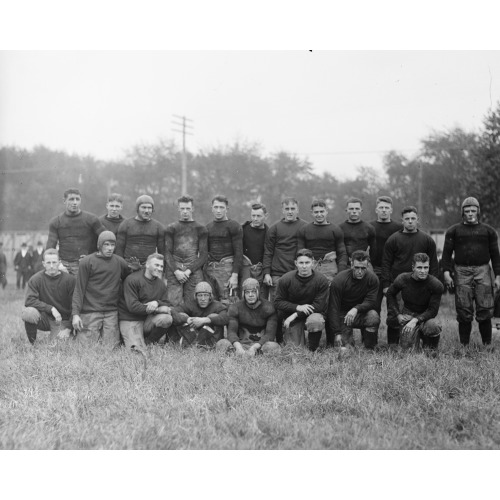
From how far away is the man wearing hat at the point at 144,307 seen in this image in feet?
24.5

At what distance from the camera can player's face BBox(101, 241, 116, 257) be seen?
7.54 meters

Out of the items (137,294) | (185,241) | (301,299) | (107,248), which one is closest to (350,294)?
(301,299)

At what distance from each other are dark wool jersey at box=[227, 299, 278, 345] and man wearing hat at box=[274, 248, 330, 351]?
0.50ft

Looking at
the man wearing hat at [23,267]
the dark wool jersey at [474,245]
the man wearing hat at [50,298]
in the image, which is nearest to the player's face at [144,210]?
the man wearing hat at [50,298]

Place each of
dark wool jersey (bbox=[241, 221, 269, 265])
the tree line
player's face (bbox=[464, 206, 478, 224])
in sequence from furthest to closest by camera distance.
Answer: the tree line
dark wool jersey (bbox=[241, 221, 269, 265])
player's face (bbox=[464, 206, 478, 224])

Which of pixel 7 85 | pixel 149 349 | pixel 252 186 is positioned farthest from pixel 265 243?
pixel 252 186

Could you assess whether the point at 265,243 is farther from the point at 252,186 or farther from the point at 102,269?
the point at 252,186

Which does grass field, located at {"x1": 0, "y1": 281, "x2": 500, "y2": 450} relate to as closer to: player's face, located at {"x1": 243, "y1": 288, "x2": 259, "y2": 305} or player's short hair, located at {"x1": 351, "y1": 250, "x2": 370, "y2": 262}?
player's face, located at {"x1": 243, "y1": 288, "x2": 259, "y2": 305}

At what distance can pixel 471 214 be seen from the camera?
753 centimetres

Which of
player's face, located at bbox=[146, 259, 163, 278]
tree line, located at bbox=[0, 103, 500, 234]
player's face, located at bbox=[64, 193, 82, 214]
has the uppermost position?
tree line, located at bbox=[0, 103, 500, 234]

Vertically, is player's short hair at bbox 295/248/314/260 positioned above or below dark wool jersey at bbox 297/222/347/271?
below

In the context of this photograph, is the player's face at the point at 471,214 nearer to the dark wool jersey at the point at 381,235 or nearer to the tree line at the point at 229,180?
the dark wool jersey at the point at 381,235

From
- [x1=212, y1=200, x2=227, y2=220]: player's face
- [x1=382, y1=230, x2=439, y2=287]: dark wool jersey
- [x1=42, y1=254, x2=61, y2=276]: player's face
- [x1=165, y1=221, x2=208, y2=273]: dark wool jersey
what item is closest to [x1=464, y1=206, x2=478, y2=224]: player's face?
[x1=382, y1=230, x2=439, y2=287]: dark wool jersey

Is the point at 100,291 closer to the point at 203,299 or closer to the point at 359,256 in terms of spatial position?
the point at 203,299
